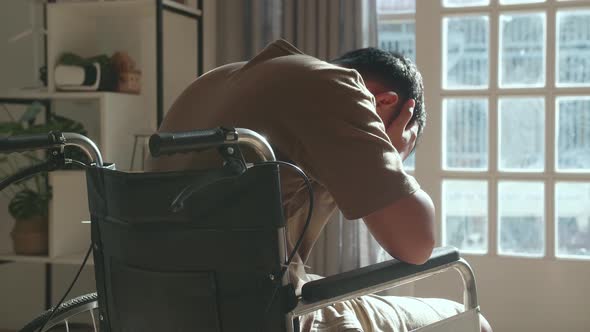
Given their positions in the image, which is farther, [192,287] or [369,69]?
[369,69]

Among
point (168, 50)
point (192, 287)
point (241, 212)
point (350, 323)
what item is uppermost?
point (168, 50)

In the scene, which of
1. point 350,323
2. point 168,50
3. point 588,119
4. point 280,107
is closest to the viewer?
point 280,107

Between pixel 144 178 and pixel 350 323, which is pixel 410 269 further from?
pixel 144 178

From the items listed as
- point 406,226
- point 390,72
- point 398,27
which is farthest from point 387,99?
point 398,27

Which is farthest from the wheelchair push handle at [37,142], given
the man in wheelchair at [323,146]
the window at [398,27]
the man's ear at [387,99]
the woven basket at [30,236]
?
the window at [398,27]

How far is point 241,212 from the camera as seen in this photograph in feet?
3.64

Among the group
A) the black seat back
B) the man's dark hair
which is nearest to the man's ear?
the man's dark hair

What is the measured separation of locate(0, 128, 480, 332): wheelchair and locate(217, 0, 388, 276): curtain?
1.71m

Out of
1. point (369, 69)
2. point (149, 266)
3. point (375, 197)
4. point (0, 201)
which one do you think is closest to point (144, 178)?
point (149, 266)

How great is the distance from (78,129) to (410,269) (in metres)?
1.95

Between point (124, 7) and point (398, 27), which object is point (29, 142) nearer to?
point (124, 7)

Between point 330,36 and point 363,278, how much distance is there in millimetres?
1897

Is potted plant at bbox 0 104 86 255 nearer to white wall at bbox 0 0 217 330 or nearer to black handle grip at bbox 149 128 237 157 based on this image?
white wall at bbox 0 0 217 330

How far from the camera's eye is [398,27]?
123 inches
